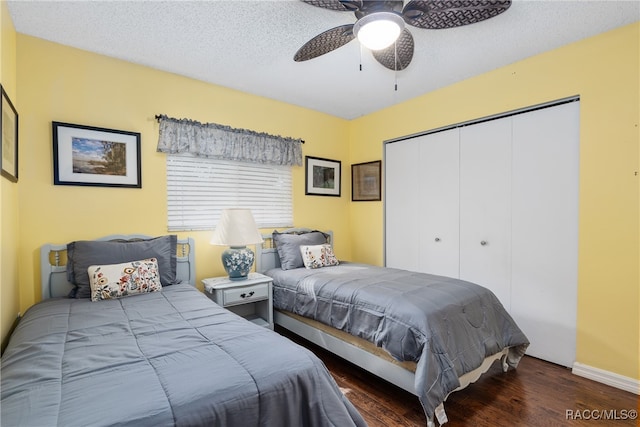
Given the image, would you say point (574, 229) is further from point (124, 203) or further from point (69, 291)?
point (69, 291)

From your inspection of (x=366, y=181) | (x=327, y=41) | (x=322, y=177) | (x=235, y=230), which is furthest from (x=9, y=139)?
(x=366, y=181)

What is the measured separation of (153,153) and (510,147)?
3.16m

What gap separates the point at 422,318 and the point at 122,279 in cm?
198

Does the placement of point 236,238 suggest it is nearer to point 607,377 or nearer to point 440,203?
point 440,203

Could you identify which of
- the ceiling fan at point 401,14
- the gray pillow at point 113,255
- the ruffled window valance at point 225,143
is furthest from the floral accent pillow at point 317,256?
the ceiling fan at point 401,14

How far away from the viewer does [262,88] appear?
3236mm

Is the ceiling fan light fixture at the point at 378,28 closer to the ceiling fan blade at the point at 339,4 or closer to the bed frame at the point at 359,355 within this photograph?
the ceiling fan blade at the point at 339,4

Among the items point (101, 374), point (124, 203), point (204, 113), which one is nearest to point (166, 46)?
point (204, 113)

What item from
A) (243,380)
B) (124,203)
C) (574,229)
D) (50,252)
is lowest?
(243,380)

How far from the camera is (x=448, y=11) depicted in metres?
1.67

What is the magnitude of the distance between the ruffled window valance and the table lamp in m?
0.67

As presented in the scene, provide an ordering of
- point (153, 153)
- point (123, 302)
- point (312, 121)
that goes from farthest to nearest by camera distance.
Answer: point (312, 121) < point (153, 153) < point (123, 302)

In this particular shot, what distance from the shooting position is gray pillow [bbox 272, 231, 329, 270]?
10.6 ft

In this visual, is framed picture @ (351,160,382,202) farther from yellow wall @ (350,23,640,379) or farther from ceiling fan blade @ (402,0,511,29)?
ceiling fan blade @ (402,0,511,29)
